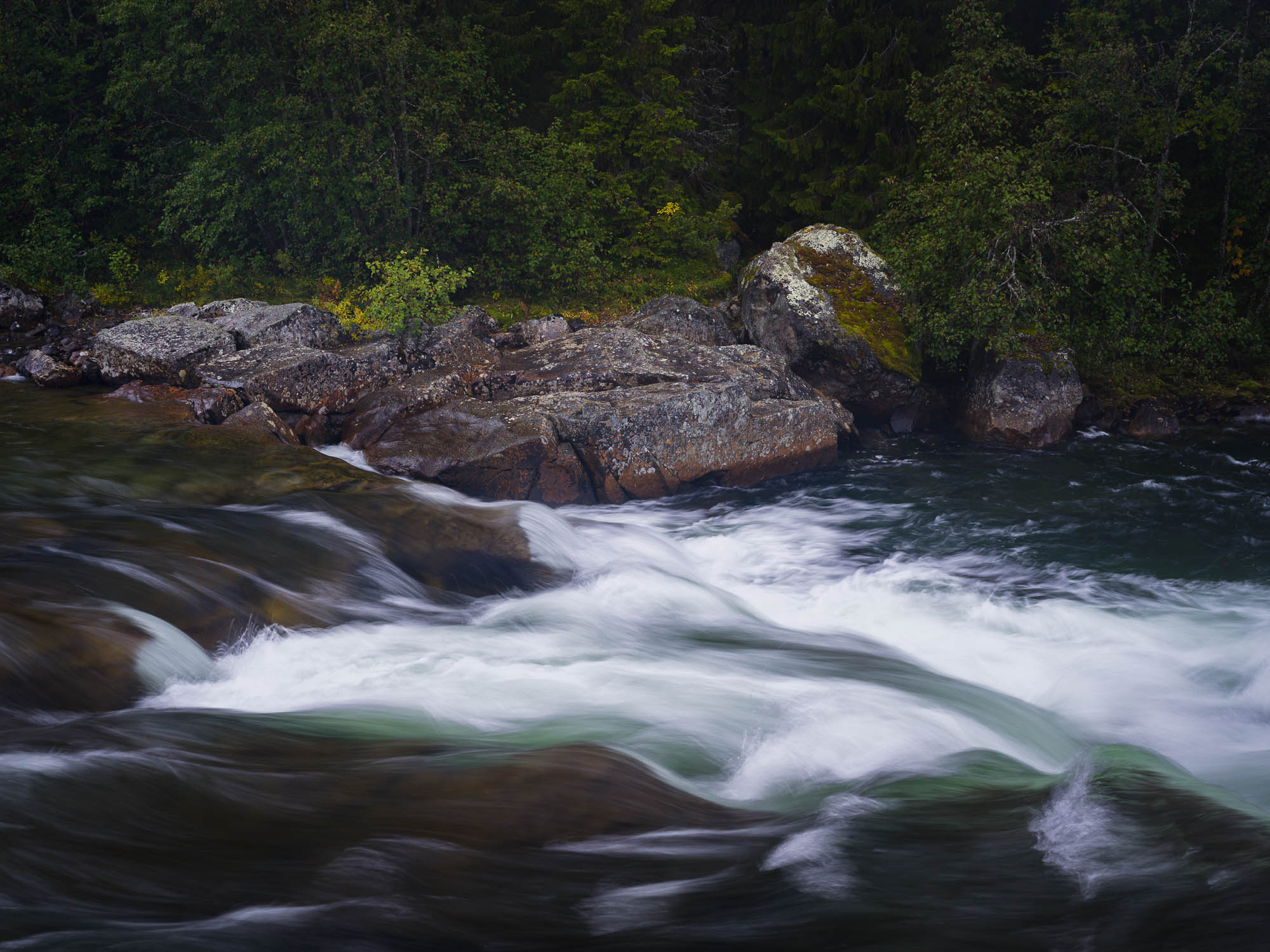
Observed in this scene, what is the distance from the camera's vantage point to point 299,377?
1098 cm

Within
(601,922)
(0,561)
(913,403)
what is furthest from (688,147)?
(601,922)

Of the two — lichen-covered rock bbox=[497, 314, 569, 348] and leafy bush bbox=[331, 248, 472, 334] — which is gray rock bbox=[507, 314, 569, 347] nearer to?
lichen-covered rock bbox=[497, 314, 569, 348]

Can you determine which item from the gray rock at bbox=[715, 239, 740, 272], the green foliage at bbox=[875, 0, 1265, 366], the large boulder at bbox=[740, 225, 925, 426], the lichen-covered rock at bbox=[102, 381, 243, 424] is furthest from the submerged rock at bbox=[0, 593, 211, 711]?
the gray rock at bbox=[715, 239, 740, 272]

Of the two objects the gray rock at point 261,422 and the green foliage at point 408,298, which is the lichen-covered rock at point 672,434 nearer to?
the gray rock at point 261,422

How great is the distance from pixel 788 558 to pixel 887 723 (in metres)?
3.98

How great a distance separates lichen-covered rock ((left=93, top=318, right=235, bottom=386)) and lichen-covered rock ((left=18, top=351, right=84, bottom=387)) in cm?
39

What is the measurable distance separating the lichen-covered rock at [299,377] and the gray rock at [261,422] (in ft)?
2.41

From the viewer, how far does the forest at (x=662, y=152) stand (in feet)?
44.1

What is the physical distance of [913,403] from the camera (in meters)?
13.5

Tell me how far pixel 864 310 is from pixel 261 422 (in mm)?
9271

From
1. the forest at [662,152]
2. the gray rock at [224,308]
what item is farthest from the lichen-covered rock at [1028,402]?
the gray rock at [224,308]

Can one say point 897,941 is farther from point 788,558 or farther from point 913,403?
point 913,403

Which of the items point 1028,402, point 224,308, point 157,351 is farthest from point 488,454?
point 224,308

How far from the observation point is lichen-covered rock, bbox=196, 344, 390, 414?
10.9 metres
